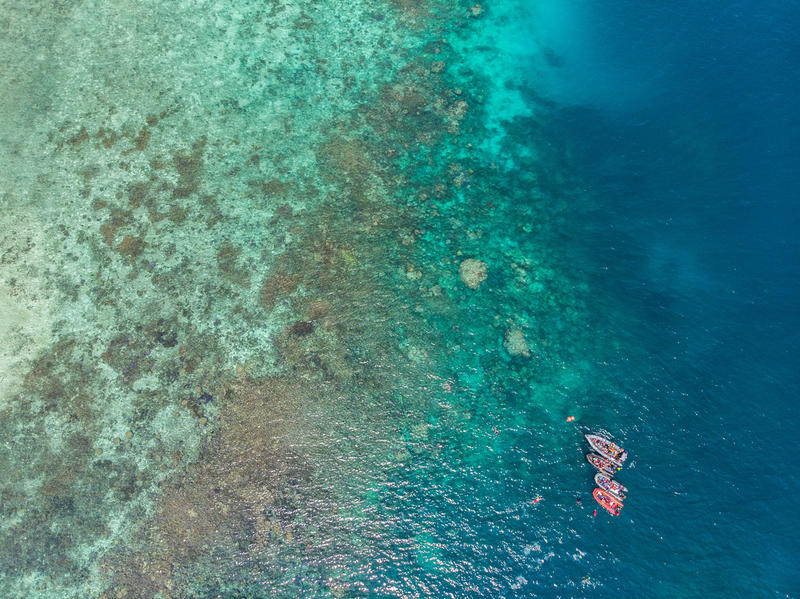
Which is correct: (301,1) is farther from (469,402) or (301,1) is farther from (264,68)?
(469,402)

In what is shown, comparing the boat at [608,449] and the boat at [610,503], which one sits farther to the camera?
the boat at [608,449]

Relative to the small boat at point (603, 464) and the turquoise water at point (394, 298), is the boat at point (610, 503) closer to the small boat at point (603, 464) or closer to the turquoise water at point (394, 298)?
the turquoise water at point (394, 298)

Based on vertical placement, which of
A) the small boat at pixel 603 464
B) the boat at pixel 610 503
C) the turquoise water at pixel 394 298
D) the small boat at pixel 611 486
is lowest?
the boat at pixel 610 503

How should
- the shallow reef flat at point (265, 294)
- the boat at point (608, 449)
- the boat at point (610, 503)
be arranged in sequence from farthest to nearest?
the boat at point (608, 449), the boat at point (610, 503), the shallow reef flat at point (265, 294)

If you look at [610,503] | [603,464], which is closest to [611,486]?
[610,503]

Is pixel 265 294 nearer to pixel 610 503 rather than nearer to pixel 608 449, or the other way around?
pixel 608 449

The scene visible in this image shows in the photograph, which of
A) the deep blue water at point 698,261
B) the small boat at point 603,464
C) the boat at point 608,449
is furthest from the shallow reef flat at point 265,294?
the deep blue water at point 698,261

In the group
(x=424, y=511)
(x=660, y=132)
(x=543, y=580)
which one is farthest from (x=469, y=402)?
(x=660, y=132)
